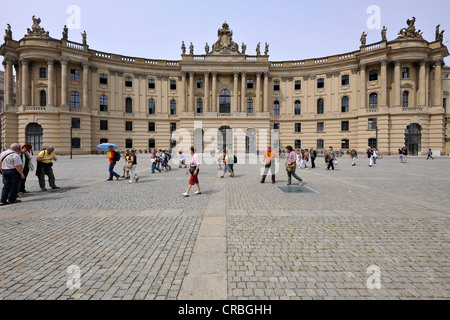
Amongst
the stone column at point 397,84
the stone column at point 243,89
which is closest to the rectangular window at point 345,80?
the stone column at point 397,84

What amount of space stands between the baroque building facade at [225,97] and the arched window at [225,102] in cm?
19

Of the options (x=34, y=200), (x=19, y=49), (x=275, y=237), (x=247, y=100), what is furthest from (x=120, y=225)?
(x=19, y=49)

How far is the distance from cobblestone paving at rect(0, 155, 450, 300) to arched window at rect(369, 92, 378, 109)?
3820 centimetres

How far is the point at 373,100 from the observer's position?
132ft

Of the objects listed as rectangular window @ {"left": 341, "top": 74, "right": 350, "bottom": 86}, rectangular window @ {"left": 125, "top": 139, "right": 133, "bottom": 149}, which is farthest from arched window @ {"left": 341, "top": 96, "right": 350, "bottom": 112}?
rectangular window @ {"left": 125, "top": 139, "right": 133, "bottom": 149}

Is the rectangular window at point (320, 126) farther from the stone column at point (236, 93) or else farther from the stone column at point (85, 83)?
the stone column at point (85, 83)

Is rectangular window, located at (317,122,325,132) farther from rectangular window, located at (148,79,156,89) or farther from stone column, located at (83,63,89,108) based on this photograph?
stone column, located at (83,63,89,108)

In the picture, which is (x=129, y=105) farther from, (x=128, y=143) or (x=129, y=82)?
(x=128, y=143)

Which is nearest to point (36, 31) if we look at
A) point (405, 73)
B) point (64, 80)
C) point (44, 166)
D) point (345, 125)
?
point (64, 80)

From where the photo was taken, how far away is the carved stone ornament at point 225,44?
1729 inches

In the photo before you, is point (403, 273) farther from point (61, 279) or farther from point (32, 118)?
point (32, 118)

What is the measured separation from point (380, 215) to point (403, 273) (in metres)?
3.35

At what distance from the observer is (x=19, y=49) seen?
36.7 metres

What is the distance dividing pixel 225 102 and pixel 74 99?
26.4 meters
